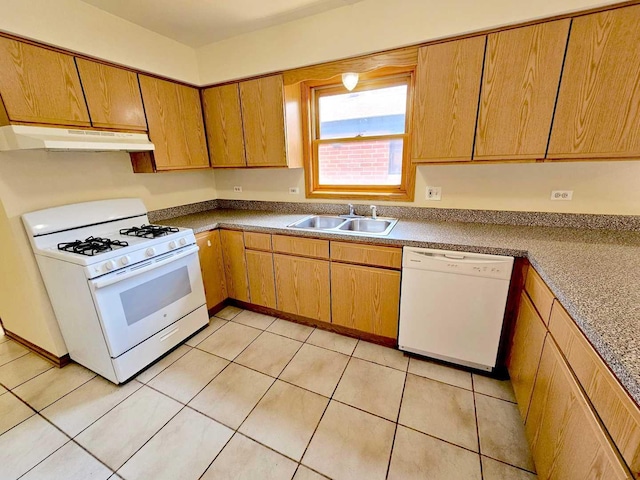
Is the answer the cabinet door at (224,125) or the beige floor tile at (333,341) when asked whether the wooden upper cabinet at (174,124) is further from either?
the beige floor tile at (333,341)

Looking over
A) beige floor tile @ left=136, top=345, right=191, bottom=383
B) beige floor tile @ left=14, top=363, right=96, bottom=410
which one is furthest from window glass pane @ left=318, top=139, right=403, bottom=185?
beige floor tile @ left=14, top=363, right=96, bottom=410

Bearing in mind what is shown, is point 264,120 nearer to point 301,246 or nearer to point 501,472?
point 301,246

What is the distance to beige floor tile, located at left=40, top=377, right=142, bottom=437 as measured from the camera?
5.10ft

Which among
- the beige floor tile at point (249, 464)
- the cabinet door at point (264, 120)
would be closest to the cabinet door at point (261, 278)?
the cabinet door at point (264, 120)

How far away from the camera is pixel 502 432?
1.44 m

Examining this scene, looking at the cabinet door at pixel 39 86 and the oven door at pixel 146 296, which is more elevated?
the cabinet door at pixel 39 86

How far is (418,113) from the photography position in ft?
5.90

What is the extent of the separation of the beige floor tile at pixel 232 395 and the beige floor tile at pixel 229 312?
683 mm

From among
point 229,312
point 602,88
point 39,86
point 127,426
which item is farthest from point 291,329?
point 602,88

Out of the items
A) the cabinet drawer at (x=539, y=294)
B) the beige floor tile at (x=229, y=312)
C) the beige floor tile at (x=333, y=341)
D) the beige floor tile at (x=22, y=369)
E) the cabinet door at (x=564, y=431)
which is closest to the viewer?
the cabinet door at (x=564, y=431)

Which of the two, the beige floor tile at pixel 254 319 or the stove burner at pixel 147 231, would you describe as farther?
the beige floor tile at pixel 254 319

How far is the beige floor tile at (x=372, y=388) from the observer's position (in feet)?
5.28

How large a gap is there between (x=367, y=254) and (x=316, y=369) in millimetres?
873

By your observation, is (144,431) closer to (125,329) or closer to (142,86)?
(125,329)
